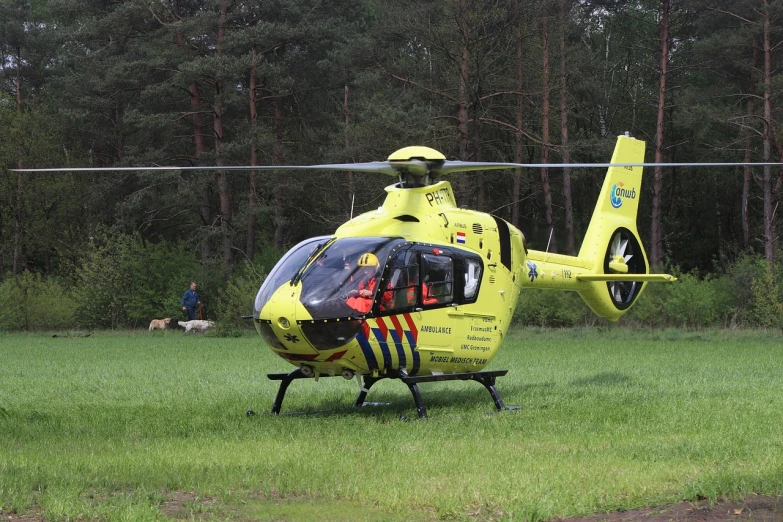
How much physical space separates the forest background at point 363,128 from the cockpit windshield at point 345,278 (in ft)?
65.1

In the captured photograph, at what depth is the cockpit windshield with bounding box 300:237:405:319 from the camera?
Result: 36.0ft

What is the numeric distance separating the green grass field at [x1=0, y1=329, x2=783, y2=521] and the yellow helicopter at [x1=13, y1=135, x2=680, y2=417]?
2.27 ft

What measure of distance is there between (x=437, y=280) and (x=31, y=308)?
95.0 feet

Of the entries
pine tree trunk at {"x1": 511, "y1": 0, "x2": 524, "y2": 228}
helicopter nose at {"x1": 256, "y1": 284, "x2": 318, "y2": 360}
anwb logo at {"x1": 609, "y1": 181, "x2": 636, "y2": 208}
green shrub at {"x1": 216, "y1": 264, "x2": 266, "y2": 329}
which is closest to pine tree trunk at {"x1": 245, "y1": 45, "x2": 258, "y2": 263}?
green shrub at {"x1": 216, "y1": 264, "x2": 266, "y2": 329}

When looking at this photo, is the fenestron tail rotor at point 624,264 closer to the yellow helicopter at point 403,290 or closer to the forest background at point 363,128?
the yellow helicopter at point 403,290

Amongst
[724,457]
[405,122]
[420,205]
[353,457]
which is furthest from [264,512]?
[405,122]

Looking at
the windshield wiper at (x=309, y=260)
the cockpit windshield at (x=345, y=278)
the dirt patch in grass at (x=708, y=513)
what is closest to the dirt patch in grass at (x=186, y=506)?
the dirt patch in grass at (x=708, y=513)

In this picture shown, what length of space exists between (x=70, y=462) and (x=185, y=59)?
31.0m

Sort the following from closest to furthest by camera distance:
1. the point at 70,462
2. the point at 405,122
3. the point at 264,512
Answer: the point at 264,512 → the point at 70,462 → the point at 405,122

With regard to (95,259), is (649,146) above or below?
above

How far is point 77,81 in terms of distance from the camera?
40.7 m

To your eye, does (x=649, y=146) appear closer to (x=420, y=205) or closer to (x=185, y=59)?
(x=185, y=59)

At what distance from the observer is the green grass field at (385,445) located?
23.7 feet

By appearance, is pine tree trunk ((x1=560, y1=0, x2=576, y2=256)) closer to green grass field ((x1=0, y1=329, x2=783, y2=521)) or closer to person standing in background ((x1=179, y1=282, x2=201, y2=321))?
person standing in background ((x1=179, y1=282, x2=201, y2=321))
